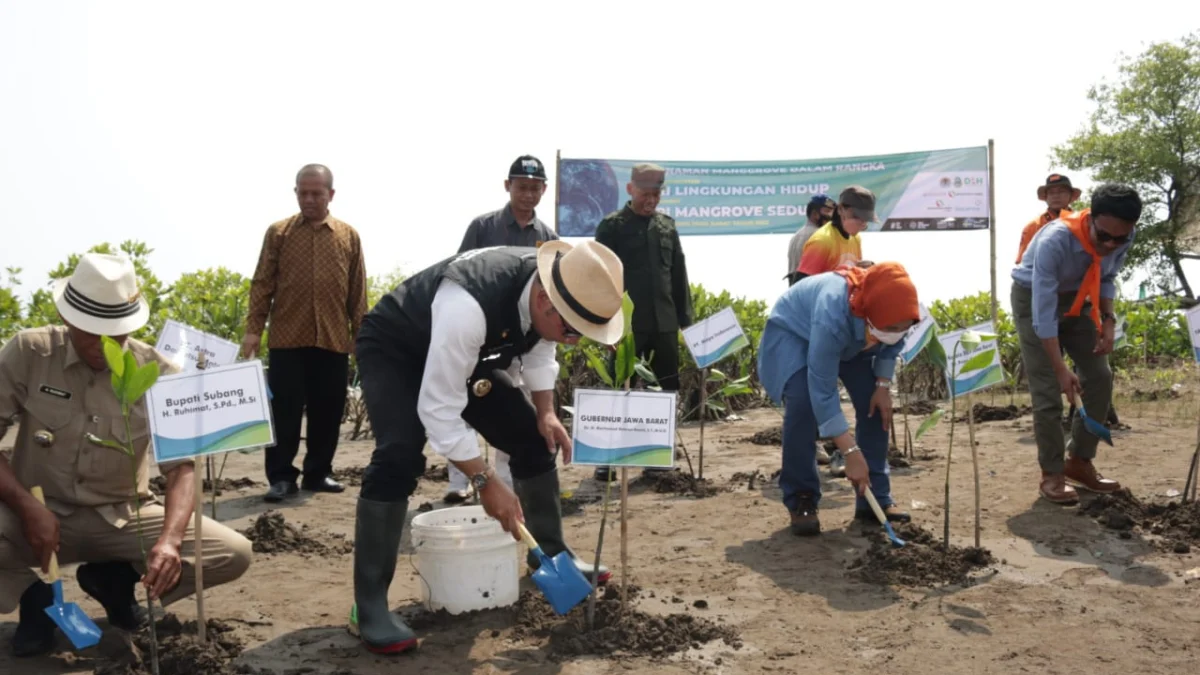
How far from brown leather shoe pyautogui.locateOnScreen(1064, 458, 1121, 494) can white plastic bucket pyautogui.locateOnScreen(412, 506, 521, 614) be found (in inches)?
126

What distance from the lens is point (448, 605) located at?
3562 millimetres

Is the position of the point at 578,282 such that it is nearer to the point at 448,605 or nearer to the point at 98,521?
the point at 448,605

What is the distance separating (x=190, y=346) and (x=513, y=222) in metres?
1.76

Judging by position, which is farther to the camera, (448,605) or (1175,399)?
(1175,399)

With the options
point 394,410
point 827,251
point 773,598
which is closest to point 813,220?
point 827,251

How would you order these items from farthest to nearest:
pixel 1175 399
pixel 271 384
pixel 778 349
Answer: pixel 1175 399, pixel 271 384, pixel 778 349

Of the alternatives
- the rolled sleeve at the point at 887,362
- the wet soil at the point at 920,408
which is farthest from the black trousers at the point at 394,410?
the wet soil at the point at 920,408

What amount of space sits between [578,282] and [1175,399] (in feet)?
26.0

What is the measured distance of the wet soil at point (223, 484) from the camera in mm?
5906

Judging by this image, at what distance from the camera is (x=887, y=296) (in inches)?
160

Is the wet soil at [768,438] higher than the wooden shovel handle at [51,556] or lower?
lower

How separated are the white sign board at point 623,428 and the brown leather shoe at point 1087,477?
9.37 ft

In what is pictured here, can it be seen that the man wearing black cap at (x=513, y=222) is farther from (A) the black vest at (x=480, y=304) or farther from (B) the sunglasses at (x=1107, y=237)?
(B) the sunglasses at (x=1107, y=237)

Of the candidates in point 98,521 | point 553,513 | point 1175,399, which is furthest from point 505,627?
point 1175,399
